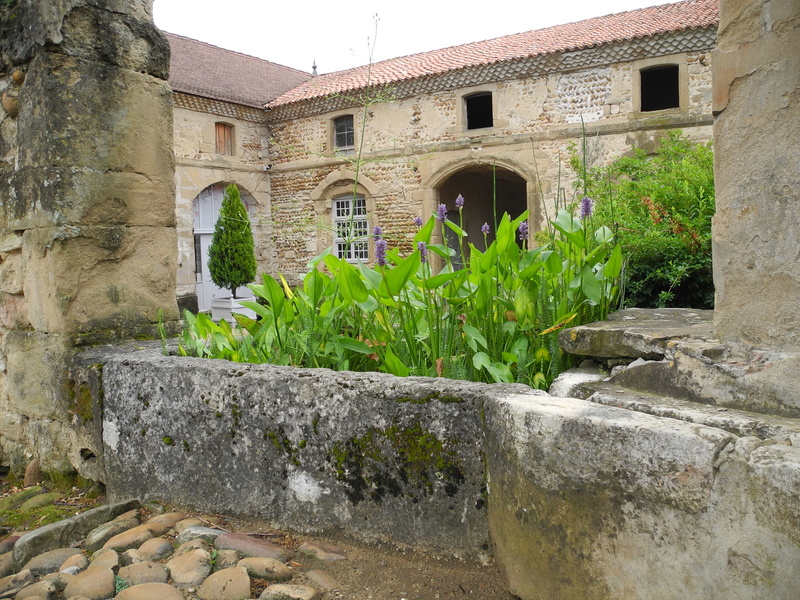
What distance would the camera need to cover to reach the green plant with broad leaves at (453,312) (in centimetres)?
228

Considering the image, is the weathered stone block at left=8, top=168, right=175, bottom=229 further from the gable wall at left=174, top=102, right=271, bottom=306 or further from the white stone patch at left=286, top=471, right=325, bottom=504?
the gable wall at left=174, top=102, right=271, bottom=306

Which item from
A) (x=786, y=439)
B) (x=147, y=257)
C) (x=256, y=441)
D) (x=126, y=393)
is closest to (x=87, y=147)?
(x=147, y=257)

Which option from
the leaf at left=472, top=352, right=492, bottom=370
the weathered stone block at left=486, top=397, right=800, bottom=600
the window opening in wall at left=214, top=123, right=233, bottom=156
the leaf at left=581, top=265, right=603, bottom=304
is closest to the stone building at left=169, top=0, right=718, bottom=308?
the window opening in wall at left=214, top=123, right=233, bottom=156

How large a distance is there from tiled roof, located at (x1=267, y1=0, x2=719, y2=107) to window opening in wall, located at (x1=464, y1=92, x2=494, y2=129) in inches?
38.3

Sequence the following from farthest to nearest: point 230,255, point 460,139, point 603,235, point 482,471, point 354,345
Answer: point 460,139
point 230,255
point 603,235
point 354,345
point 482,471

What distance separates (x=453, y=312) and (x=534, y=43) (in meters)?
14.4

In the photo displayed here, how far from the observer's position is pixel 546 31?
16203mm

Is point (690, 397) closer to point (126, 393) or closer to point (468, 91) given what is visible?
point (126, 393)

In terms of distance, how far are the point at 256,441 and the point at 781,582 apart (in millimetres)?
1468

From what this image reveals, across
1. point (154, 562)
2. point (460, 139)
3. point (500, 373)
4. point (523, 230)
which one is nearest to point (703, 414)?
point (500, 373)

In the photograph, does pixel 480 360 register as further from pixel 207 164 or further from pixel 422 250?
pixel 207 164

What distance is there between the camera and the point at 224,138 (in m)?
17.5

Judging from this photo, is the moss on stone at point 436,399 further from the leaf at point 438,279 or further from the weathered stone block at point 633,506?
the leaf at point 438,279

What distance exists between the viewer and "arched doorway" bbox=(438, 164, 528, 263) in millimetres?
16453
